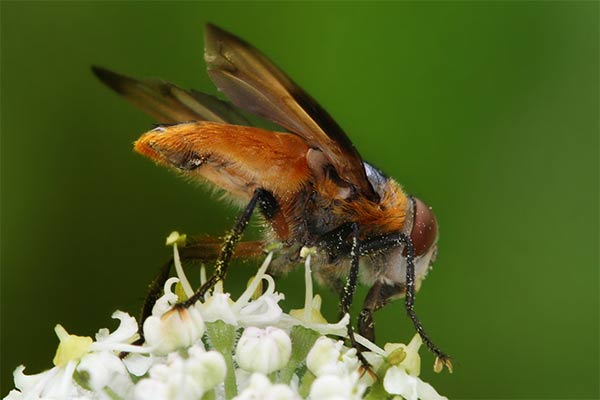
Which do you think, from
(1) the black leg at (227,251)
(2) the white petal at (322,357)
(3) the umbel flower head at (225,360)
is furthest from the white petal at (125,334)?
(2) the white petal at (322,357)

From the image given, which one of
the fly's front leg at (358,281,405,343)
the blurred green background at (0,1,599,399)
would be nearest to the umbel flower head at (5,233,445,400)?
the fly's front leg at (358,281,405,343)

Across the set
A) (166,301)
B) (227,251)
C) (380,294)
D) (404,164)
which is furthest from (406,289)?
(404,164)

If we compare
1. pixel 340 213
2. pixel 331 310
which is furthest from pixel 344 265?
pixel 331 310

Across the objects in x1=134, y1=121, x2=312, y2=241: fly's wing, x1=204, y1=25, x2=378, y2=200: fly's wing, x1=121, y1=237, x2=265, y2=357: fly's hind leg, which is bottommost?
x1=121, y1=237, x2=265, y2=357: fly's hind leg

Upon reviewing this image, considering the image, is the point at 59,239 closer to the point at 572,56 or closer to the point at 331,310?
the point at 331,310

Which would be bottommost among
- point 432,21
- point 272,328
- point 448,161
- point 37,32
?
point 272,328

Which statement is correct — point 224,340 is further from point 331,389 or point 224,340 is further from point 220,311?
point 331,389

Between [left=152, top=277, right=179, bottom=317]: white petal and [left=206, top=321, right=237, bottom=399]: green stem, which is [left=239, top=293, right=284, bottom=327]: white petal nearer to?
[left=206, top=321, right=237, bottom=399]: green stem

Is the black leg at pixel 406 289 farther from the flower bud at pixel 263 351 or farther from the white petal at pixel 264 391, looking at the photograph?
the white petal at pixel 264 391

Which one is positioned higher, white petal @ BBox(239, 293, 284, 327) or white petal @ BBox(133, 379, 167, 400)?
white petal @ BBox(239, 293, 284, 327)
